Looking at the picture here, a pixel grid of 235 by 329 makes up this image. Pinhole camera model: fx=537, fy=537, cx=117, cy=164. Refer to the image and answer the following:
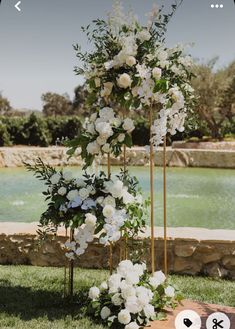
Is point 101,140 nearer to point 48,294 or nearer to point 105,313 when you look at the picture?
point 105,313

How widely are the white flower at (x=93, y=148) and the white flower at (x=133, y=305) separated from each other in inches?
37.5

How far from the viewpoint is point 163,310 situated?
361 centimetres

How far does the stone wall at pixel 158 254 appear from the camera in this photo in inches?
180

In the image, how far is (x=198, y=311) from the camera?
3588mm

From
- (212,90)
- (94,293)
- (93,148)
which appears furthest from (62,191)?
(212,90)

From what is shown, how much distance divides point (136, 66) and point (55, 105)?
50.3 metres

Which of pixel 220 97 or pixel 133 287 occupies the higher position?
pixel 220 97

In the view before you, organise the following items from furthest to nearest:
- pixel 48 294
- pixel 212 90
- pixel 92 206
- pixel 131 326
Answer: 1. pixel 212 90
2. pixel 48 294
3. pixel 92 206
4. pixel 131 326

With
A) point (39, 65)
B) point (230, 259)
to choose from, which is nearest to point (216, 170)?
point (230, 259)

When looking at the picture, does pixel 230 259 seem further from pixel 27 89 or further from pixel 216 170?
pixel 27 89

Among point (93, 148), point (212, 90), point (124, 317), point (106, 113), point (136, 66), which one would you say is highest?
point (212, 90)

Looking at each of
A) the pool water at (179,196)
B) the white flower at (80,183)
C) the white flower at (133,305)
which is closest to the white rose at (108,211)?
the white flower at (80,183)

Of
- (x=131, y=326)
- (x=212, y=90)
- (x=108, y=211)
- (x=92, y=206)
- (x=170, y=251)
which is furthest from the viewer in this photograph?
(x=212, y=90)

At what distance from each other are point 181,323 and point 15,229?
7.11 feet
